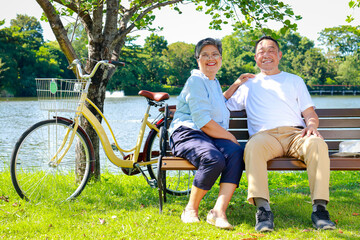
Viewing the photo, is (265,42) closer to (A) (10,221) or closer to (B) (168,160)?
(B) (168,160)

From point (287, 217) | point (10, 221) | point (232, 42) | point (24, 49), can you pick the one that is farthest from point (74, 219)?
point (232, 42)

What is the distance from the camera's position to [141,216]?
3.38 metres

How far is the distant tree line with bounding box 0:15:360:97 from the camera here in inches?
2062

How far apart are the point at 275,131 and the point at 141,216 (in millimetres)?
1345

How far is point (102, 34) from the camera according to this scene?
4.57 meters

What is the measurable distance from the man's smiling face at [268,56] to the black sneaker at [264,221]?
1361 millimetres

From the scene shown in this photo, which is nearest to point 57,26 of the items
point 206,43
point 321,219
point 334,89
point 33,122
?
point 206,43

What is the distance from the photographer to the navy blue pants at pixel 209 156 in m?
3.12

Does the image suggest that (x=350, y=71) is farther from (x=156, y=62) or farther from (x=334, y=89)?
(x=156, y=62)

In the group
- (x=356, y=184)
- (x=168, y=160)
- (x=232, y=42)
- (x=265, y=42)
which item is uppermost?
(x=232, y=42)

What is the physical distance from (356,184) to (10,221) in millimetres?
4025

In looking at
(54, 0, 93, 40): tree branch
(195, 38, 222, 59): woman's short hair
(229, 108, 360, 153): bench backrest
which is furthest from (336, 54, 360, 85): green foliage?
(195, 38, 222, 59): woman's short hair

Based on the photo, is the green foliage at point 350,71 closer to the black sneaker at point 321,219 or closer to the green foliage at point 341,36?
the green foliage at point 341,36

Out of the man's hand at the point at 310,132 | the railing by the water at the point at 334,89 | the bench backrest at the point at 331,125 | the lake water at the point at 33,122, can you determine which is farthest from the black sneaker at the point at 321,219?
the railing by the water at the point at 334,89
